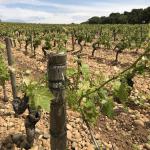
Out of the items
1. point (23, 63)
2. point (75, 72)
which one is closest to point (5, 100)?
point (75, 72)

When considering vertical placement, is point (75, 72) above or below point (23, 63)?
above

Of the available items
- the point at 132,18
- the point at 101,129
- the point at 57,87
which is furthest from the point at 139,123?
the point at 132,18

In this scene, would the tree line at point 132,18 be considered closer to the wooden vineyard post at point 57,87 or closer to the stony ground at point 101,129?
the stony ground at point 101,129

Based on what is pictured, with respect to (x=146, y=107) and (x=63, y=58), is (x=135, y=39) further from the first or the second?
(x=63, y=58)

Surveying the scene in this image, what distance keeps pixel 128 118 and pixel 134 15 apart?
7638cm

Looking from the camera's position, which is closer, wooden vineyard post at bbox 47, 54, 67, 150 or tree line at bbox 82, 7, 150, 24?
wooden vineyard post at bbox 47, 54, 67, 150

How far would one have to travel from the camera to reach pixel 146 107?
859 centimetres

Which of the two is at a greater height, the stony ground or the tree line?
the stony ground

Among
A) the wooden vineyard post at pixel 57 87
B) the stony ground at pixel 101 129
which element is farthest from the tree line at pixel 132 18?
the wooden vineyard post at pixel 57 87

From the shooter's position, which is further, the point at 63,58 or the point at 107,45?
the point at 107,45

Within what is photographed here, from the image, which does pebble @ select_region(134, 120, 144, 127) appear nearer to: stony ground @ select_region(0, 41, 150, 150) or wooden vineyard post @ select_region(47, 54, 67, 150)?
stony ground @ select_region(0, 41, 150, 150)

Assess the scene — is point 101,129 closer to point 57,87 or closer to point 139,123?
point 139,123

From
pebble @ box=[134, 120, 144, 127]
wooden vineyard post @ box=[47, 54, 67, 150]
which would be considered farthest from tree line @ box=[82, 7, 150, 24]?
wooden vineyard post @ box=[47, 54, 67, 150]

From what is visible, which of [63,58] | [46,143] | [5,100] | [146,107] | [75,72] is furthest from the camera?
[146,107]
